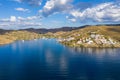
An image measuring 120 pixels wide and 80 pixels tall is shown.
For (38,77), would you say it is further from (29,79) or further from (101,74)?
(101,74)

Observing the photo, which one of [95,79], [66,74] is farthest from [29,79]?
[95,79]

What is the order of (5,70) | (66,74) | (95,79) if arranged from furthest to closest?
(5,70)
(66,74)
(95,79)

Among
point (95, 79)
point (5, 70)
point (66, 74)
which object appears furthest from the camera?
point (5, 70)

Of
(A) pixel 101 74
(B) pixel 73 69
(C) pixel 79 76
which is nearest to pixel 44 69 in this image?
(B) pixel 73 69

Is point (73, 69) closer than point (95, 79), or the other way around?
point (95, 79)

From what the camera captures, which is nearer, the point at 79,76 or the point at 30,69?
the point at 79,76

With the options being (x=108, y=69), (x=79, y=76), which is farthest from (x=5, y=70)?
(x=108, y=69)

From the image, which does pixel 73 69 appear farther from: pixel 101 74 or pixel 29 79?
pixel 29 79

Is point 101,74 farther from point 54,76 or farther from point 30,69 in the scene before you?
point 30,69
